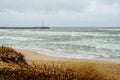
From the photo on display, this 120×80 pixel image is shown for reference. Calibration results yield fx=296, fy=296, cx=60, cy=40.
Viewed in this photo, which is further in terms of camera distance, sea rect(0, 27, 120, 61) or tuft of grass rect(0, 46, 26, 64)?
→ sea rect(0, 27, 120, 61)

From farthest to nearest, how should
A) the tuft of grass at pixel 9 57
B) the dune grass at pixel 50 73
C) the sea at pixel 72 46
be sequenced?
the sea at pixel 72 46 → the tuft of grass at pixel 9 57 → the dune grass at pixel 50 73

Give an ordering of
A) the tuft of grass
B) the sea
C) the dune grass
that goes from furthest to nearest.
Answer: the sea < the tuft of grass < the dune grass

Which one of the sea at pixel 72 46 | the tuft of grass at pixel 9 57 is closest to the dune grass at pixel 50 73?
the tuft of grass at pixel 9 57

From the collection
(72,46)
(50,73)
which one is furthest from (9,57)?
(72,46)

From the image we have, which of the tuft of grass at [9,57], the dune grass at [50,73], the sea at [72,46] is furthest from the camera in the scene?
the sea at [72,46]

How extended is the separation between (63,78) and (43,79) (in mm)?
439

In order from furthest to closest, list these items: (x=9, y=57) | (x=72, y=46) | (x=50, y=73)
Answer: (x=72, y=46) → (x=9, y=57) → (x=50, y=73)

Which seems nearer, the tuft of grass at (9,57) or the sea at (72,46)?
the tuft of grass at (9,57)

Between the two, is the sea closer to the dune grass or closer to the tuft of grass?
the tuft of grass

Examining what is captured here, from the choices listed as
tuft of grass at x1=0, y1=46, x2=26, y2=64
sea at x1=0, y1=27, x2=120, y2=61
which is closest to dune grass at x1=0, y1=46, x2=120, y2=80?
tuft of grass at x1=0, y1=46, x2=26, y2=64

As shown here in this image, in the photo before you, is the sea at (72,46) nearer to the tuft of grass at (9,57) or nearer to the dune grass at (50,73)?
the tuft of grass at (9,57)

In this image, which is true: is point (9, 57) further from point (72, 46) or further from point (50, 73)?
point (72, 46)

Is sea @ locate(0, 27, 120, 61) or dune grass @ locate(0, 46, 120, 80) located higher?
dune grass @ locate(0, 46, 120, 80)

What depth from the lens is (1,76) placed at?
21.7ft
